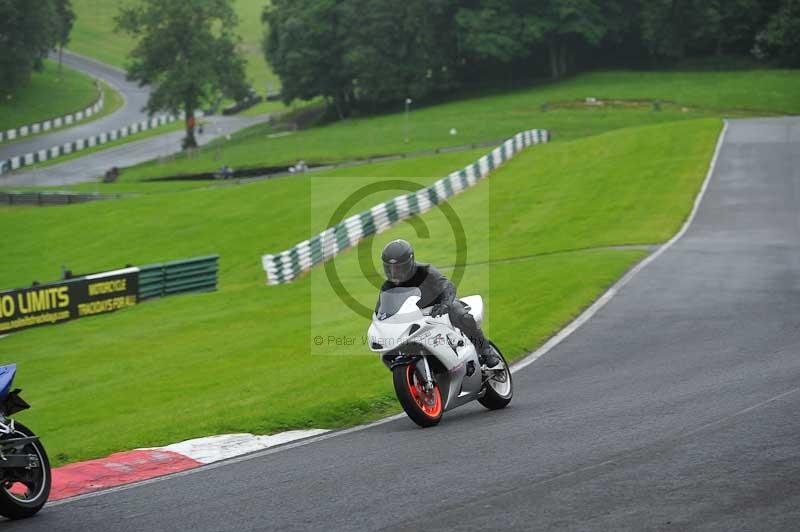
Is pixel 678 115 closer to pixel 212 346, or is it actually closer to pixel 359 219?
pixel 359 219

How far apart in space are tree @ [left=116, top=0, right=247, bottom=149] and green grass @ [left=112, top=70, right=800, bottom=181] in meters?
5.88

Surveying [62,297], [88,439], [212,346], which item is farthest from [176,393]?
[62,297]

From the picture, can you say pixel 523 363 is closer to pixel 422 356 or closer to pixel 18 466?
pixel 422 356

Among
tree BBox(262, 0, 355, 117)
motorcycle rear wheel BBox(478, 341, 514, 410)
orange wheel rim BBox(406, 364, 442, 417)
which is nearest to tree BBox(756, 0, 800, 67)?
tree BBox(262, 0, 355, 117)

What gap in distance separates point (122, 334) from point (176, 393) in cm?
1010

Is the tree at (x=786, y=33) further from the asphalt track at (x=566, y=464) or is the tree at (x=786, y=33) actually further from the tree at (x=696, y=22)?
the asphalt track at (x=566, y=464)

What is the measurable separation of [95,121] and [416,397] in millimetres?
106179

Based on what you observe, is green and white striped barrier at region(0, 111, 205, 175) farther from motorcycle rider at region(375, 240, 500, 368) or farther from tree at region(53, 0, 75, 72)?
motorcycle rider at region(375, 240, 500, 368)

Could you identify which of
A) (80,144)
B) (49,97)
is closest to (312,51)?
(80,144)

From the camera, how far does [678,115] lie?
78.9 metres

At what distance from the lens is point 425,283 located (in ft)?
38.8

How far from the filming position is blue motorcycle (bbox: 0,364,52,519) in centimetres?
860

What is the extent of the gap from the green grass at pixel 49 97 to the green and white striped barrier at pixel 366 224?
193 ft

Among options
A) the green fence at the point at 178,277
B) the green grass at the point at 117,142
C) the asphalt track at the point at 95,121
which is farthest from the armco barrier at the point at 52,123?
the green fence at the point at 178,277
